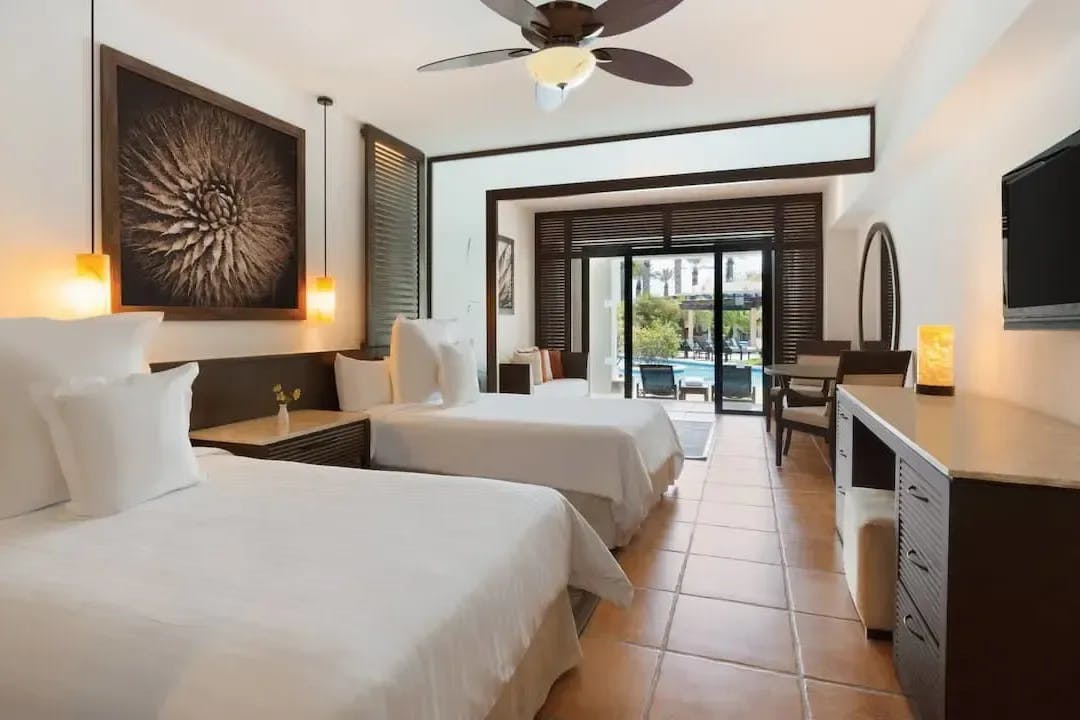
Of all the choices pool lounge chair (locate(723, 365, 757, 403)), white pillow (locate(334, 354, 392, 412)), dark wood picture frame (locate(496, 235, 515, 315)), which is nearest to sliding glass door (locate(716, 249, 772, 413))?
pool lounge chair (locate(723, 365, 757, 403))

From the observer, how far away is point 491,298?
224 inches

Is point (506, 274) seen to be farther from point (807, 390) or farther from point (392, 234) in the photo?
point (807, 390)

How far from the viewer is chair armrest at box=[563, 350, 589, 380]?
7.38m

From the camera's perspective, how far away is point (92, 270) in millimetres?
2621

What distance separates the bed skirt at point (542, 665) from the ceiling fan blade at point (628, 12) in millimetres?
2125

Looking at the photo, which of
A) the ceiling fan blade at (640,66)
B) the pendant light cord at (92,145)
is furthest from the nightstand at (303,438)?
the ceiling fan blade at (640,66)

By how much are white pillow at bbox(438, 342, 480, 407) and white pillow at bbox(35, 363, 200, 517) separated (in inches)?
80.5

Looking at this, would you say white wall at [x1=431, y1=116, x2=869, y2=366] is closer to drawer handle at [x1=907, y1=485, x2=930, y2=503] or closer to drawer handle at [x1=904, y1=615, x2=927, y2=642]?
drawer handle at [x1=907, y1=485, x2=930, y2=503]

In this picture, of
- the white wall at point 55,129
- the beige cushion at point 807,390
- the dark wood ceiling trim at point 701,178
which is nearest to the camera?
the white wall at point 55,129

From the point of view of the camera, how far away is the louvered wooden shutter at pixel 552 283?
7.95 meters

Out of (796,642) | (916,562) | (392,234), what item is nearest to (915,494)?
(916,562)

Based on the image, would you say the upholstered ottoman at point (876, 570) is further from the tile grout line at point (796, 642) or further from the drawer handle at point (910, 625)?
the drawer handle at point (910, 625)

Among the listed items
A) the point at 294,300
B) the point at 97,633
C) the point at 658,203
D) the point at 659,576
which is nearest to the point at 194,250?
the point at 294,300

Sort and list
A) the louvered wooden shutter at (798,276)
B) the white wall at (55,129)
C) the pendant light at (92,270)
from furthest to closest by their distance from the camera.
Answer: the louvered wooden shutter at (798,276), the pendant light at (92,270), the white wall at (55,129)
